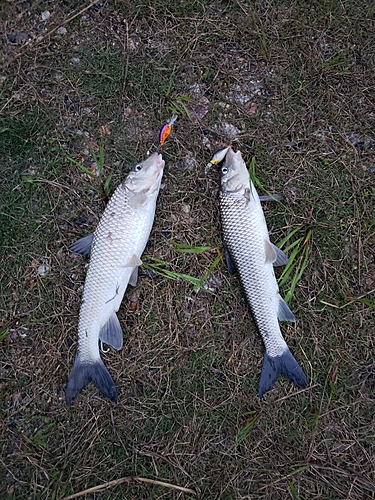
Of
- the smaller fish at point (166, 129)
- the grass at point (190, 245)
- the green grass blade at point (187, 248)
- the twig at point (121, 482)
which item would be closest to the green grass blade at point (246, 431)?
the grass at point (190, 245)

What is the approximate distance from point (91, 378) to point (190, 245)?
1066mm

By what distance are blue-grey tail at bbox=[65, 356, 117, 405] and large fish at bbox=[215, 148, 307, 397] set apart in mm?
959

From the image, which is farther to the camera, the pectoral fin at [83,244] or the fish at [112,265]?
the pectoral fin at [83,244]

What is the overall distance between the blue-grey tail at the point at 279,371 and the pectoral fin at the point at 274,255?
57 centimetres

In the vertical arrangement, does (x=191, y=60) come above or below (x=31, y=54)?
below

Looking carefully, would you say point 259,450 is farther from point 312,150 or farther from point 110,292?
point 312,150

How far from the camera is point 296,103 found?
9.16 ft

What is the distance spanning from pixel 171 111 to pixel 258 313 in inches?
58.7

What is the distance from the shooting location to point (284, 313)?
256cm

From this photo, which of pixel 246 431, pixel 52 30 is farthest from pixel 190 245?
pixel 52 30

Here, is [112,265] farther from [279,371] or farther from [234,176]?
[279,371]

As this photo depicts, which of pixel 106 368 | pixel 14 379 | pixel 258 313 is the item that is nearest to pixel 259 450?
pixel 258 313

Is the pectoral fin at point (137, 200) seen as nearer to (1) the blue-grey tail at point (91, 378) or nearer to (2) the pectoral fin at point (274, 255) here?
(2) the pectoral fin at point (274, 255)

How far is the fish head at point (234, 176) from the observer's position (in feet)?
8.32
